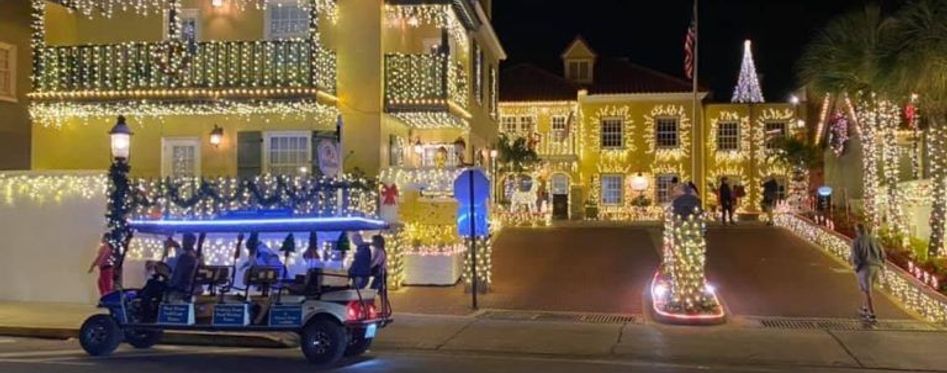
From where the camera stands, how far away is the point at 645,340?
1513 cm

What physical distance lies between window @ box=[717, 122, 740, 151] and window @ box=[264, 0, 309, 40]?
24.2 meters

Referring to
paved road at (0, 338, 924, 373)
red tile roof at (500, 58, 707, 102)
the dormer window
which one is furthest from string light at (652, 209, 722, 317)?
the dormer window

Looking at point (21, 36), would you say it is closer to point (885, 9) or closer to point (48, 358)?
point (48, 358)

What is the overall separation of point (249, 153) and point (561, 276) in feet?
26.2

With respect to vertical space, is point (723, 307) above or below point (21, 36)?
below

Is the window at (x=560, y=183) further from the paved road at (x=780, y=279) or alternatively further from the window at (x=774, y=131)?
the paved road at (x=780, y=279)

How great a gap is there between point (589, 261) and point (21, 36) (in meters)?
15.5

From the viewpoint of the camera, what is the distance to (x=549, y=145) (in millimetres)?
43094

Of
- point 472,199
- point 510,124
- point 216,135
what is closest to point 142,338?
point 472,199

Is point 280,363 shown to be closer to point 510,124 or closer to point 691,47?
point 691,47

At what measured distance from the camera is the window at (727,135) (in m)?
43.2

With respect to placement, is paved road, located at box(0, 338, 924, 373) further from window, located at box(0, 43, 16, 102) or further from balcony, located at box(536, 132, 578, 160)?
balcony, located at box(536, 132, 578, 160)

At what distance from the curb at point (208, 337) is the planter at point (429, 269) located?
641 cm

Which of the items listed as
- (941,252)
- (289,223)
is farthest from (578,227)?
(289,223)
